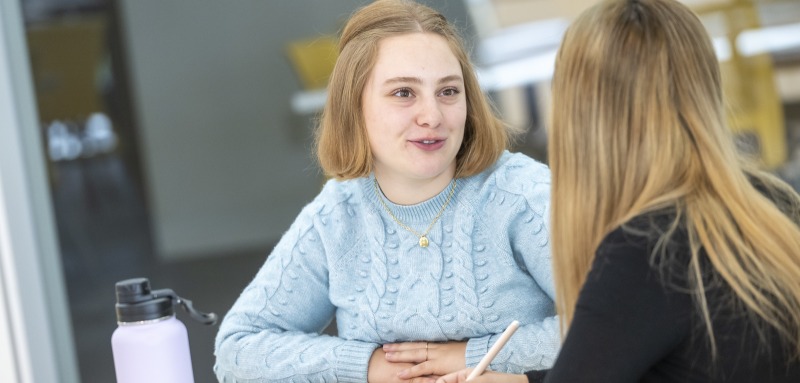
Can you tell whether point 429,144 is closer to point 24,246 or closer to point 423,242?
point 423,242

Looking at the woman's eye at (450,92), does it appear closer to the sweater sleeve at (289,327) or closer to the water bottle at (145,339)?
the sweater sleeve at (289,327)

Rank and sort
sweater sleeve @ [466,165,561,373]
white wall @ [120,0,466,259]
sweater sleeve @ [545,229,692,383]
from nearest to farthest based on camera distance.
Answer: sweater sleeve @ [545,229,692,383]
sweater sleeve @ [466,165,561,373]
white wall @ [120,0,466,259]

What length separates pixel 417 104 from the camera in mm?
1449

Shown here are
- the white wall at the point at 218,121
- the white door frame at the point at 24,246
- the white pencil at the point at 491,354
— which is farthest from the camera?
the white wall at the point at 218,121

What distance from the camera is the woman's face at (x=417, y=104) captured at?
4.72 ft

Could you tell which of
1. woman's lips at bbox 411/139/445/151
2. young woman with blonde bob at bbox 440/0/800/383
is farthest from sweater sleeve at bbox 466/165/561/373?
young woman with blonde bob at bbox 440/0/800/383

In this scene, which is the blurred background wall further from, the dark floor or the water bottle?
the water bottle

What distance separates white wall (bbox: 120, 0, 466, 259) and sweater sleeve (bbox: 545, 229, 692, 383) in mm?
2403

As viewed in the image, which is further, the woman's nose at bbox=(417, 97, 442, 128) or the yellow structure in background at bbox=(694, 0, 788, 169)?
the yellow structure in background at bbox=(694, 0, 788, 169)

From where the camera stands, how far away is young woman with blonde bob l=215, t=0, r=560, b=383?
4.69 ft

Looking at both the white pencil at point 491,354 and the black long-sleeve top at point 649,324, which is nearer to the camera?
the black long-sleeve top at point 649,324

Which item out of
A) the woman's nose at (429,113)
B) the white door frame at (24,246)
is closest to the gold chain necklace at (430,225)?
the woman's nose at (429,113)

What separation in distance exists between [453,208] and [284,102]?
2.04m

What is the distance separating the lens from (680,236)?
104cm
